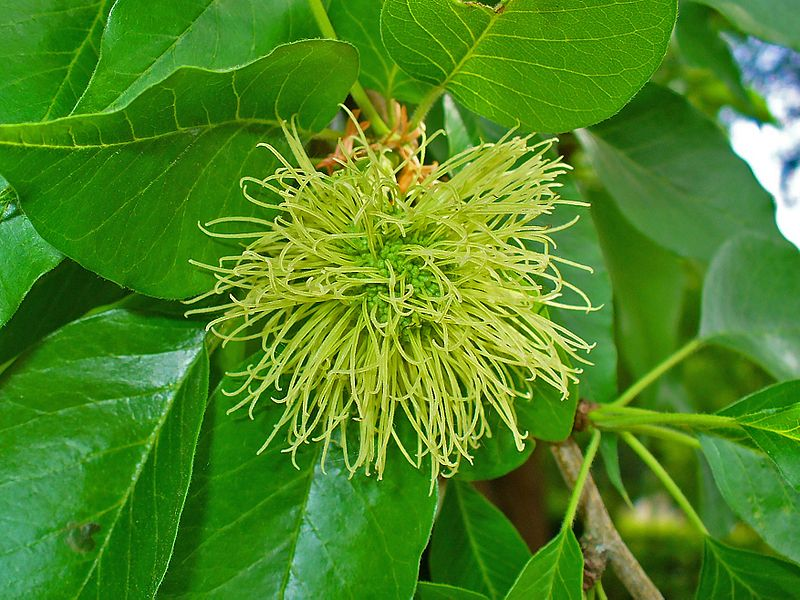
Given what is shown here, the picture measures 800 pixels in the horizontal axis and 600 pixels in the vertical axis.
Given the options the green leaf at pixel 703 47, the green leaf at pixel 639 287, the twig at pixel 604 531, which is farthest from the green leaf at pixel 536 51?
the green leaf at pixel 639 287

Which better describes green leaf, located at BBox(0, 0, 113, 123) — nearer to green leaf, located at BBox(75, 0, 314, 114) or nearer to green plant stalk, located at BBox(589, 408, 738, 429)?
green leaf, located at BBox(75, 0, 314, 114)

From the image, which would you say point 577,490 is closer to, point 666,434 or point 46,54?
point 666,434

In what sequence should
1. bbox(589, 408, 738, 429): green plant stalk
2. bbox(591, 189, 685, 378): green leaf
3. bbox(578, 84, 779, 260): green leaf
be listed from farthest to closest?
bbox(591, 189, 685, 378): green leaf < bbox(578, 84, 779, 260): green leaf < bbox(589, 408, 738, 429): green plant stalk

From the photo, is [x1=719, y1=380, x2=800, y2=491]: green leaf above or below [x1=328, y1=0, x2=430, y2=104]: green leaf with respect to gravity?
below

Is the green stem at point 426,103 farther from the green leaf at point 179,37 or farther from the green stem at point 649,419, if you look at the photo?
the green stem at point 649,419

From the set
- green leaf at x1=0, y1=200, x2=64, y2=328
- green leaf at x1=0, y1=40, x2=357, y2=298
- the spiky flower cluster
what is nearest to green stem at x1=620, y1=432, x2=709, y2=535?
the spiky flower cluster
